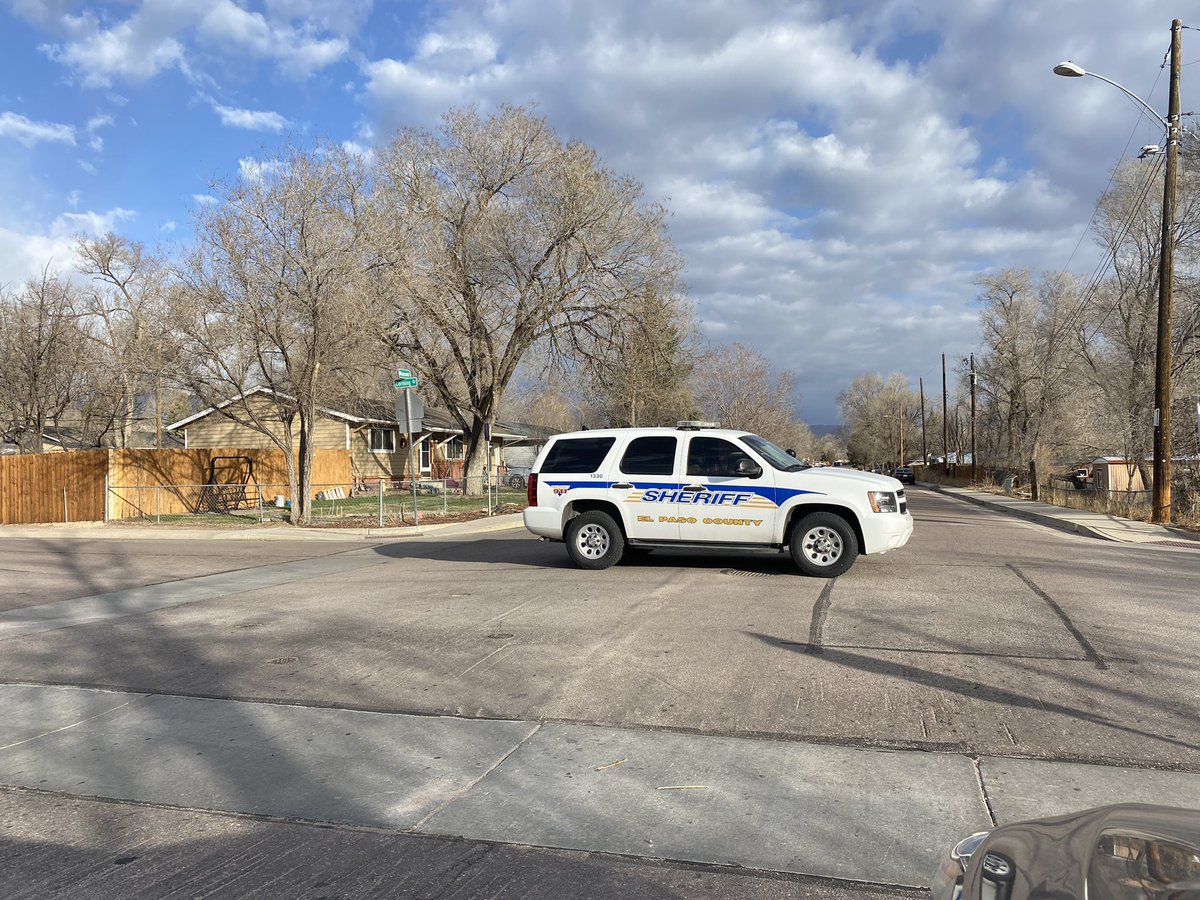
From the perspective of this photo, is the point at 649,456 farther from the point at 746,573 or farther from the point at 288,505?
the point at 288,505

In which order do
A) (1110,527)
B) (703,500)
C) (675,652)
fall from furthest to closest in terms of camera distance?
(1110,527) < (703,500) < (675,652)

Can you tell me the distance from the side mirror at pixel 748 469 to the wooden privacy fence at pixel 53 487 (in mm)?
21472

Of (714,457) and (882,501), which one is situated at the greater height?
(714,457)

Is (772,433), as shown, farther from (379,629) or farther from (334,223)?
(379,629)

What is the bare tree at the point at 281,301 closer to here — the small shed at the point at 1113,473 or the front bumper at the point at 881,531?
the front bumper at the point at 881,531

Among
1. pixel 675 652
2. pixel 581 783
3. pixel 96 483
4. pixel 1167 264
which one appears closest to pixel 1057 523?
pixel 1167 264

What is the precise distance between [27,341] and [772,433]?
48529 millimetres

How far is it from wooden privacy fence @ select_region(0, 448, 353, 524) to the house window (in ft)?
34.2

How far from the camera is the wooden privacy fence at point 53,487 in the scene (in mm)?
25953

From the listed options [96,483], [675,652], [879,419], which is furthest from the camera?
[879,419]

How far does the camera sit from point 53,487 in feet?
86.9

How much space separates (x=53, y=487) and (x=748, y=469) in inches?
931

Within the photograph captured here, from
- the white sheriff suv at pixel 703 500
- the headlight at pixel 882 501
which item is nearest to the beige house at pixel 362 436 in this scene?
the white sheriff suv at pixel 703 500

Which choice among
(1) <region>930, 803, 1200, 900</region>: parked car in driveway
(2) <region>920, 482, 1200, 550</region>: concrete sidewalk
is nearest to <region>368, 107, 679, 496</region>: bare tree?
(2) <region>920, 482, 1200, 550</region>: concrete sidewalk
